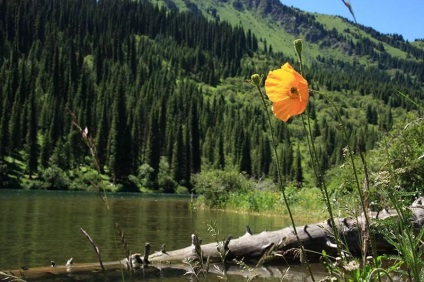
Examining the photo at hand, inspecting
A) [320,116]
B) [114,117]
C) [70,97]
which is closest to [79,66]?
[70,97]

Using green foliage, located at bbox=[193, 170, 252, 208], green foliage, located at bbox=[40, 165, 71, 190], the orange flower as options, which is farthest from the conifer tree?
the orange flower

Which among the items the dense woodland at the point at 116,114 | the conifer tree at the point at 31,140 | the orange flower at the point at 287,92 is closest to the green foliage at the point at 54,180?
the dense woodland at the point at 116,114

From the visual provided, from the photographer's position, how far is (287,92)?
1930 millimetres

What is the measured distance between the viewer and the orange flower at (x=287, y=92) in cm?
183

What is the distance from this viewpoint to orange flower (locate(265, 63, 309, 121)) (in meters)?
1.83

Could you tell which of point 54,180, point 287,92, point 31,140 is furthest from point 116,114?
point 287,92

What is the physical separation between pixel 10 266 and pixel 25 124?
99.1 m

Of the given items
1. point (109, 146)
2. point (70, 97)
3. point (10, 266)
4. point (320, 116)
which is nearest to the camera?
point (10, 266)

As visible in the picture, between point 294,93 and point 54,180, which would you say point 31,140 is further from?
point 294,93

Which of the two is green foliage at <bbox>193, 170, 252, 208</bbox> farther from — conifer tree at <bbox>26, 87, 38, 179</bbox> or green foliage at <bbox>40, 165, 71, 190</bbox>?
conifer tree at <bbox>26, 87, 38, 179</bbox>

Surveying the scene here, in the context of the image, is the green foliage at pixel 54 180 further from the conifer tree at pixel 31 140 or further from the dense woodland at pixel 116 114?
the conifer tree at pixel 31 140

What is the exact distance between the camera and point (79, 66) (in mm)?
147125

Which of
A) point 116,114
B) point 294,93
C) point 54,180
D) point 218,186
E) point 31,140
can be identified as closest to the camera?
point 294,93

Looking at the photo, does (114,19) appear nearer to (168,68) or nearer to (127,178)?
(168,68)
